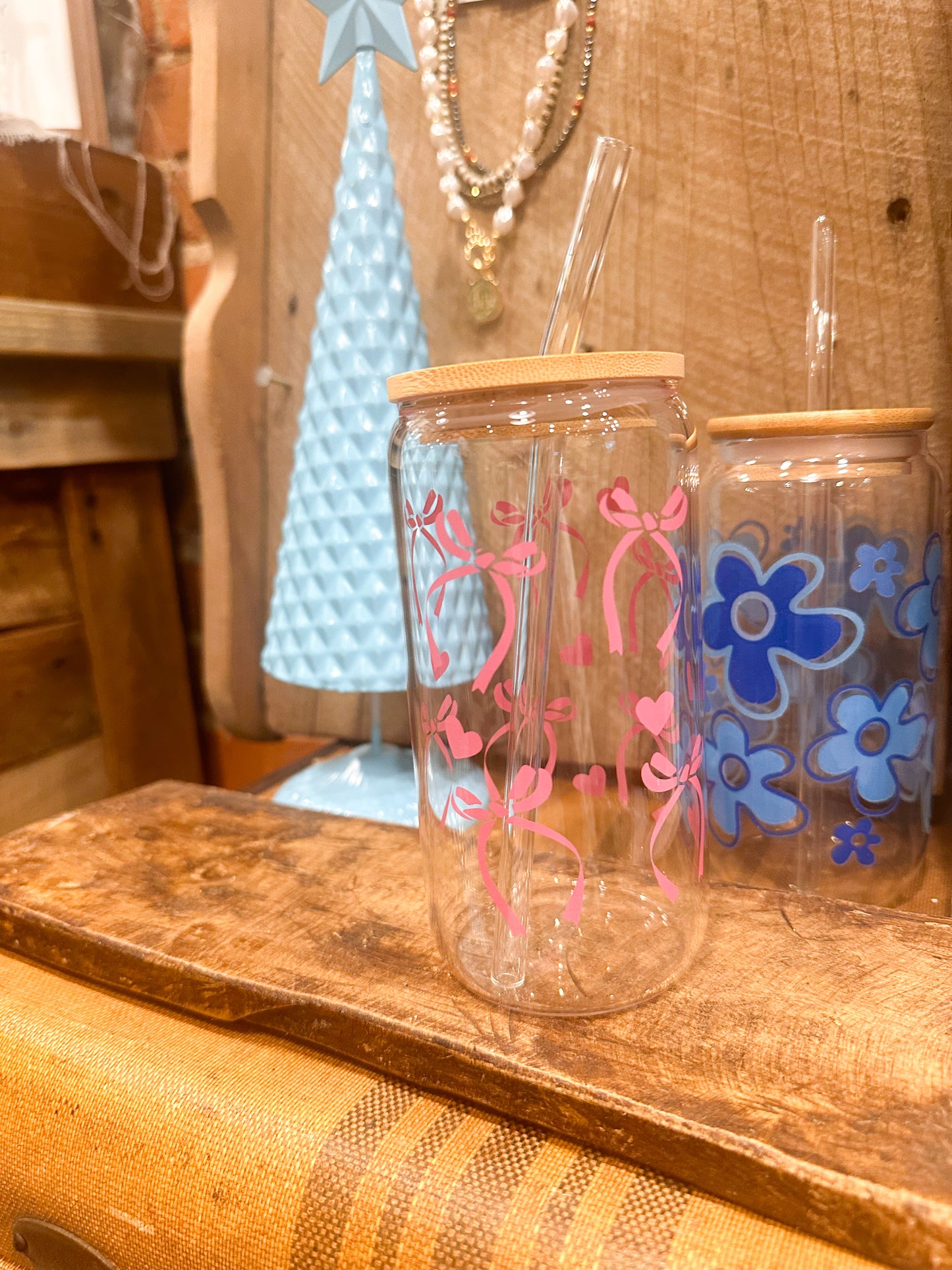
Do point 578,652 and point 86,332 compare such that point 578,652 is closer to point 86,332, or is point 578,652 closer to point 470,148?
point 470,148

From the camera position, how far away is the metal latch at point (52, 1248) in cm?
39

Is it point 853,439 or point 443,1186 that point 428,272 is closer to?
point 853,439

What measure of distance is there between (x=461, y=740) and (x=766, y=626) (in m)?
0.18

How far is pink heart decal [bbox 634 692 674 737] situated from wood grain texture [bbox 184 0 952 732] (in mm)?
272

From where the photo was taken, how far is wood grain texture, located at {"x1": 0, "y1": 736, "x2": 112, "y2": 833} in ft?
2.53

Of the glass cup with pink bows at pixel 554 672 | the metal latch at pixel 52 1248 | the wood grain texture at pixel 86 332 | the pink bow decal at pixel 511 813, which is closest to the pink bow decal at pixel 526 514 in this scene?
the glass cup with pink bows at pixel 554 672

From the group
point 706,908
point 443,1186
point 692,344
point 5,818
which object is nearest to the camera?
point 443,1186

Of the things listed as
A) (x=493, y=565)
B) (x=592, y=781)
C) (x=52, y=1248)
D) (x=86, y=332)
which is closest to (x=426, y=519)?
(x=493, y=565)

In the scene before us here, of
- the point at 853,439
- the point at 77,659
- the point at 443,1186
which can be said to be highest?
the point at 853,439

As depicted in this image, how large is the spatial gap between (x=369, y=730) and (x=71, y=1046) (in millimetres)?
395

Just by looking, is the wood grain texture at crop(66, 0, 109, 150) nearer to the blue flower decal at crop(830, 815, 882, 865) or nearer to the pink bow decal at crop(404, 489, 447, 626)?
the pink bow decal at crop(404, 489, 447, 626)

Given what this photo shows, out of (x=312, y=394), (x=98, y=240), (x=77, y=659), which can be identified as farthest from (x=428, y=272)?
(x=77, y=659)

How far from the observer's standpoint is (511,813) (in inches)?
15.9

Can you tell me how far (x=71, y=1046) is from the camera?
0.42m
